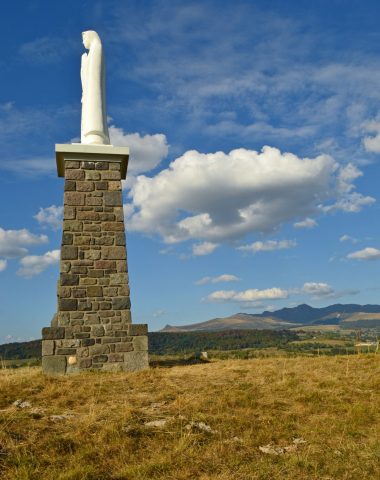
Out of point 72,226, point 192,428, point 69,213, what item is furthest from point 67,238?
point 192,428

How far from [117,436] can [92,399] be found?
2.18 meters

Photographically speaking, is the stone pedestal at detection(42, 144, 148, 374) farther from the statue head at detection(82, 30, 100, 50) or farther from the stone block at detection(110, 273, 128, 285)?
the statue head at detection(82, 30, 100, 50)

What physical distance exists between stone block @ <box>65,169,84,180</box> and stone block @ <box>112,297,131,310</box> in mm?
3446

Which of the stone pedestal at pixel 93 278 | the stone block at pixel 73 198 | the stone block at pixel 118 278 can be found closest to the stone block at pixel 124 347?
the stone pedestal at pixel 93 278

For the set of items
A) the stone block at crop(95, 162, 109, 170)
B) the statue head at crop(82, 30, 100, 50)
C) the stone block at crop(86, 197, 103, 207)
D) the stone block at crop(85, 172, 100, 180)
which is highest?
the statue head at crop(82, 30, 100, 50)

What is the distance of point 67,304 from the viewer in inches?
437

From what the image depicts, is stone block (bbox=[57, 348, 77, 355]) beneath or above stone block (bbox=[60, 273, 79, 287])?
beneath

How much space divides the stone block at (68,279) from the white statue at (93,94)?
3.91 metres

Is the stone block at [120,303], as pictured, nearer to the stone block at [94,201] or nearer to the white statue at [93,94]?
the stone block at [94,201]

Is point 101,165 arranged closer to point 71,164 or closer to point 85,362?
point 71,164

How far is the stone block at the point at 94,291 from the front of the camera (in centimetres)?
1131

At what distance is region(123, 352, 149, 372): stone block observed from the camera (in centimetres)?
1108

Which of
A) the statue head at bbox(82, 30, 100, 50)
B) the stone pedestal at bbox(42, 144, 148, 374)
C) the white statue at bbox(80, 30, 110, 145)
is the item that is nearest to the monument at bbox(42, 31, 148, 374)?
the stone pedestal at bbox(42, 144, 148, 374)

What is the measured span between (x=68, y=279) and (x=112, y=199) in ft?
8.05
